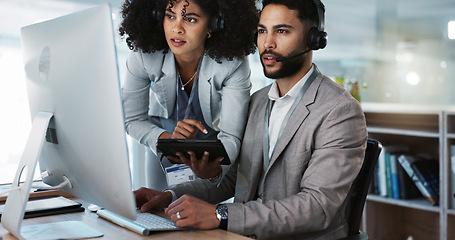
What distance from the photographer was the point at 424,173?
305cm

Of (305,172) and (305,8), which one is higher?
(305,8)

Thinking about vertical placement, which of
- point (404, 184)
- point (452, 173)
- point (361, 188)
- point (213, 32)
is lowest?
point (404, 184)

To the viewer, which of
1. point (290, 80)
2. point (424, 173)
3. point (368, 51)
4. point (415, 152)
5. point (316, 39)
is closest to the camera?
point (316, 39)

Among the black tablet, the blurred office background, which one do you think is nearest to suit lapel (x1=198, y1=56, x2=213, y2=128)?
the black tablet

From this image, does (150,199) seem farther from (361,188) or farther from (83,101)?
(361,188)

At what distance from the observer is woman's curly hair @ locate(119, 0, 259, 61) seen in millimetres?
1967

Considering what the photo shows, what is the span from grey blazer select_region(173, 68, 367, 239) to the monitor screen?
371 mm

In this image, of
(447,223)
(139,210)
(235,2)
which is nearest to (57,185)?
(139,210)

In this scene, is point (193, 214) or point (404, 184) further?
point (404, 184)

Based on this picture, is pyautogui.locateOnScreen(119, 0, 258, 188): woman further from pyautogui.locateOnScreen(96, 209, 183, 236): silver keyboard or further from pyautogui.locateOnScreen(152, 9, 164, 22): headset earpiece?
pyautogui.locateOnScreen(96, 209, 183, 236): silver keyboard

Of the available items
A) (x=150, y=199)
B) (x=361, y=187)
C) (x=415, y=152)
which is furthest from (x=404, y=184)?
(x=150, y=199)

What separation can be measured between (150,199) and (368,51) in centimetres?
277

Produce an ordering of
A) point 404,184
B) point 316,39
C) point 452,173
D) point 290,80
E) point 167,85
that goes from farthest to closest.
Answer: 1. point 404,184
2. point 452,173
3. point 167,85
4. point 290,80
5. point 316,39

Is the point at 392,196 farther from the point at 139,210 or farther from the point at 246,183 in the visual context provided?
the point at 139,210
